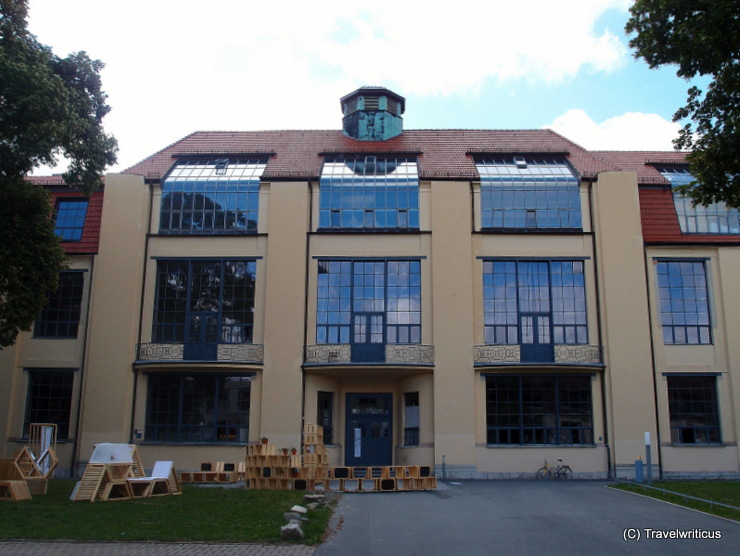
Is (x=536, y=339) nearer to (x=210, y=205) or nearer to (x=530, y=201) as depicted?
(x=530, y=201)

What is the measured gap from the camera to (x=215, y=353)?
25.6 m

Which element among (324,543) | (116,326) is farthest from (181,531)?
(116,326)

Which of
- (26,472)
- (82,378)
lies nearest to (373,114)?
(82,378)

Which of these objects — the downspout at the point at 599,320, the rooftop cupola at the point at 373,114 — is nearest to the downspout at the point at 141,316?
the rooftop cupola at the point at 373,114

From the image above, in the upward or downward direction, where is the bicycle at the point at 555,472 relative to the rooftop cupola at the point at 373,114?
downward

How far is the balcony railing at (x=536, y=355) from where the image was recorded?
82.7 feet

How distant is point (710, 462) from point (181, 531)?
1909 centimetres

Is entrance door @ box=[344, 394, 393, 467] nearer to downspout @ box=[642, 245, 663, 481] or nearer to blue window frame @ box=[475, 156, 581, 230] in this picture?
blue window frame @ box=[475, 156, 581, 230]

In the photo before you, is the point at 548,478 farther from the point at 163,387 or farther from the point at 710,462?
the point at 163,387

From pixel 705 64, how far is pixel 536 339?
12423 millimetres

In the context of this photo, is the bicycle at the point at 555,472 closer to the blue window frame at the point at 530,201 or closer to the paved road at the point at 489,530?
the paved road at the point at 489,530

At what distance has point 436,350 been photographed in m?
25.2

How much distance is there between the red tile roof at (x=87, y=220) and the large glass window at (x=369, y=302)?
28.0 ft

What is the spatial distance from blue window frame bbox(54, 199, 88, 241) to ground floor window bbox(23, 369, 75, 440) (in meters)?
5.05
